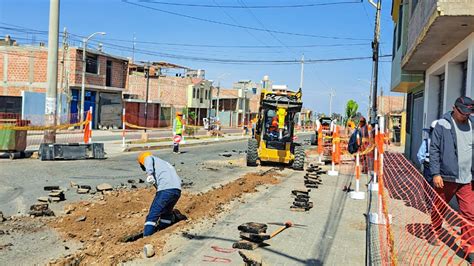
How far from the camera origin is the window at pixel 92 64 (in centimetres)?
4491

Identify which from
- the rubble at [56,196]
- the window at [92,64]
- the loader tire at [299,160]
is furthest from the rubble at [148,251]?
the window at [92,64]

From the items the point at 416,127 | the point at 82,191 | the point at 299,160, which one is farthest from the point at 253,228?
the point at 416,127

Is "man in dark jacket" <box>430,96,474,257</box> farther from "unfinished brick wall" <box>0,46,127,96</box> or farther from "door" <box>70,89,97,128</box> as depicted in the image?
"unfinished brick wall" <box>0,46,127,96</box>

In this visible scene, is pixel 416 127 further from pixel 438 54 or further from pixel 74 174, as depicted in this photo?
pixel 74 174

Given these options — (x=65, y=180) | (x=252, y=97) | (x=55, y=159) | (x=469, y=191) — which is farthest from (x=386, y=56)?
(x=252, y=97)

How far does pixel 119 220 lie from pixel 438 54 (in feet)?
32.0

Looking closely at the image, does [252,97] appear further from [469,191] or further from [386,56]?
[469,191]

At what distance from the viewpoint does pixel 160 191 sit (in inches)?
295

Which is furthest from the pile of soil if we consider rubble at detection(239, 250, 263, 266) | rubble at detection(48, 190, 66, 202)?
rubble at detection(239, 250, 263, 266)

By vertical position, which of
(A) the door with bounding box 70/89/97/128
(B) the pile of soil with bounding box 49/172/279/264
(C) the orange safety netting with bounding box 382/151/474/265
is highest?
(A) the door with bounding box 70/89/97/128

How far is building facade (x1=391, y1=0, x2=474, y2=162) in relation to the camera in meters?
8.61

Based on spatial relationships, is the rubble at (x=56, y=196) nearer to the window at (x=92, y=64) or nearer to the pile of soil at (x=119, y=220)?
the pile of soil at (x=119, y=220)

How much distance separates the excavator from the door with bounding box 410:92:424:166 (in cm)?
479

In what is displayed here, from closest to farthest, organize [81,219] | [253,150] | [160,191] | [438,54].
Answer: [160,191] → [81,219] → [438,54] → [253,150]
